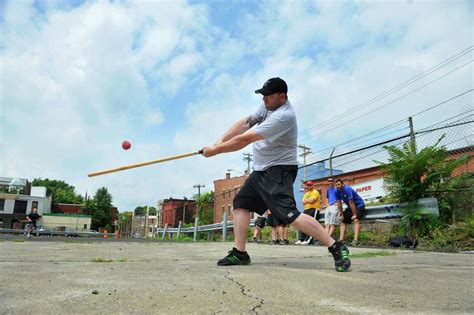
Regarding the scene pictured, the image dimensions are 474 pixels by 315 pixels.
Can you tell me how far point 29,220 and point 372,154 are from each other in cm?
1689

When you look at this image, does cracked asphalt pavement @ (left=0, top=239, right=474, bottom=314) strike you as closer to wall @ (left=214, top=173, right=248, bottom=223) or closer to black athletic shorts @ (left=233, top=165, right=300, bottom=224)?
black athletic shorts @ (left=233, top=165, right=300, bottom=224)

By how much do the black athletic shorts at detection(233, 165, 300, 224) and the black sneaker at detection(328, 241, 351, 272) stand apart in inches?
18.2

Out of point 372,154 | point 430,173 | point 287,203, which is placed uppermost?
point 372,154

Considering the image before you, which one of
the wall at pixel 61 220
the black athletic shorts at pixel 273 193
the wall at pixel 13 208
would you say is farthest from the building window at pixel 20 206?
the black athletic shorts at pixel 273 193

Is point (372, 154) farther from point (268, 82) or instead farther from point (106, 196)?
point (106, 196)

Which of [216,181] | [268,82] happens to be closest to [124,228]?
[216,181]

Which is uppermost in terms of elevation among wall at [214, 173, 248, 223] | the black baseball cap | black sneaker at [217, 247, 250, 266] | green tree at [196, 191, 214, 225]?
wall at [214, 173, 248, 223]

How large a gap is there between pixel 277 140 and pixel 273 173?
32 cm

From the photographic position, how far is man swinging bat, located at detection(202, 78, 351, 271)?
373 centimetres

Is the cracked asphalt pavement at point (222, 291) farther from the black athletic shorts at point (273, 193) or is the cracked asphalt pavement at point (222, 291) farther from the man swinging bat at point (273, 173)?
the black athletic shorts at point (273, 193)

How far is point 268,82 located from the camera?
159 inches

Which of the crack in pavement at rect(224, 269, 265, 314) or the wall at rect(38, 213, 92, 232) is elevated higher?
the wall at rect(38, 213, 92, 232)

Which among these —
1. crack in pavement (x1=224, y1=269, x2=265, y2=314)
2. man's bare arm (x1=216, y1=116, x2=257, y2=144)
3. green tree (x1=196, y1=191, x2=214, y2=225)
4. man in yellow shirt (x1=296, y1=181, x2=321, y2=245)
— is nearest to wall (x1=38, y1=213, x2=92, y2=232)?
green tree (x1=196, y1=191, x2=214, y2=225)

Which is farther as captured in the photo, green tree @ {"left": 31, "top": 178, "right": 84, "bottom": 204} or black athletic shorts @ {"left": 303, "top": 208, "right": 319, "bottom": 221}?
green tree @ {"left": 31, "top": 178, "right": 84, "bottom": 204}
